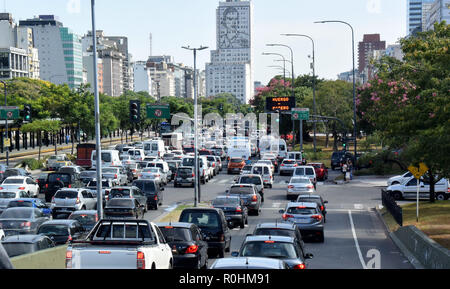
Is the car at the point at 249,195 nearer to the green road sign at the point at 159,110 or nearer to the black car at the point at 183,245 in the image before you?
the black car at the point at 183,245

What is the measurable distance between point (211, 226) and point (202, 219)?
17.0 inches

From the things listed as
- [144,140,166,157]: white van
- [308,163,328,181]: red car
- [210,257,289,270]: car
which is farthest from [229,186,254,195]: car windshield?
[144,140,166,157]: white van

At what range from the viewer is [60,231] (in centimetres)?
2209

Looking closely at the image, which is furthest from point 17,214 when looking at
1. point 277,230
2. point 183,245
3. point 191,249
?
point 277,230

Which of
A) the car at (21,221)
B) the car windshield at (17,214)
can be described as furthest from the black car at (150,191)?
the car windshield at (17,214)

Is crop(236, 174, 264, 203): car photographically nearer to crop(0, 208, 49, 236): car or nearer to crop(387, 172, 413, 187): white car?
crop(387, 172, 413, 187): white car

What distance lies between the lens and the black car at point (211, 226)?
21328mm

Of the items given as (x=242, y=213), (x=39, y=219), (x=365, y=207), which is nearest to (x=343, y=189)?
(x=365, y=207)

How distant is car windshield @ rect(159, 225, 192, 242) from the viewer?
682 inches

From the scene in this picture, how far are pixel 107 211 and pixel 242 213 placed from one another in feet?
19.1

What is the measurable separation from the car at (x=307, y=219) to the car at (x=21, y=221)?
911cm

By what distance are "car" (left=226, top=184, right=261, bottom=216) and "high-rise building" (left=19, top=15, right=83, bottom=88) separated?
164377mm
